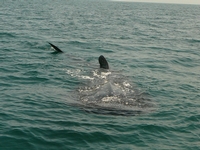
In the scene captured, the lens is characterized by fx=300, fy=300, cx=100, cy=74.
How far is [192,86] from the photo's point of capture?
17.9 metres

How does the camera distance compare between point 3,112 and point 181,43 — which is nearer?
point 3,112

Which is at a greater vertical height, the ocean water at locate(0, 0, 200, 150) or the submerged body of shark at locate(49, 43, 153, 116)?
the submerged body of shark at locate(49, 43, 153, 116)

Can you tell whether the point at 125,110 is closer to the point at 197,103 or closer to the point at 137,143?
the point at 137,143

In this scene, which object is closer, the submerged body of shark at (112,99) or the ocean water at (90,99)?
the ocean water at (90,99)

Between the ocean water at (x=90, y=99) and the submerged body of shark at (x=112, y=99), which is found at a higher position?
the submerged body of shark at (x=112, y=99)

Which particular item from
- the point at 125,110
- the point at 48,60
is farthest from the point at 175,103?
the point at 48,60

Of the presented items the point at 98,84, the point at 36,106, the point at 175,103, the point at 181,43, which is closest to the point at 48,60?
the point at 98,84

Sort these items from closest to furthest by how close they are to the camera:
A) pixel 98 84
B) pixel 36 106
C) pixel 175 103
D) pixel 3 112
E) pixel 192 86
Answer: pixel 3 112
pixel 36 106
pixel 175 103
pixel 98 84
pixel 192 86

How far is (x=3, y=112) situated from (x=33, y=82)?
4730 millimetres

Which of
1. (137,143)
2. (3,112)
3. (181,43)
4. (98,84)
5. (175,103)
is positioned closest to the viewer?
(137,143)

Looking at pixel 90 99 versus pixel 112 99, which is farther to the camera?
pixel 90 99

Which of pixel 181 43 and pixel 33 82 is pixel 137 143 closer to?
pixel 33 82

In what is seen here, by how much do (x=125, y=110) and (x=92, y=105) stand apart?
1.47 m

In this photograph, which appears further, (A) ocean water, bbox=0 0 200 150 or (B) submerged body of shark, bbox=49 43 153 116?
(B) submerged body of shark, bbox=49 43 153 116
